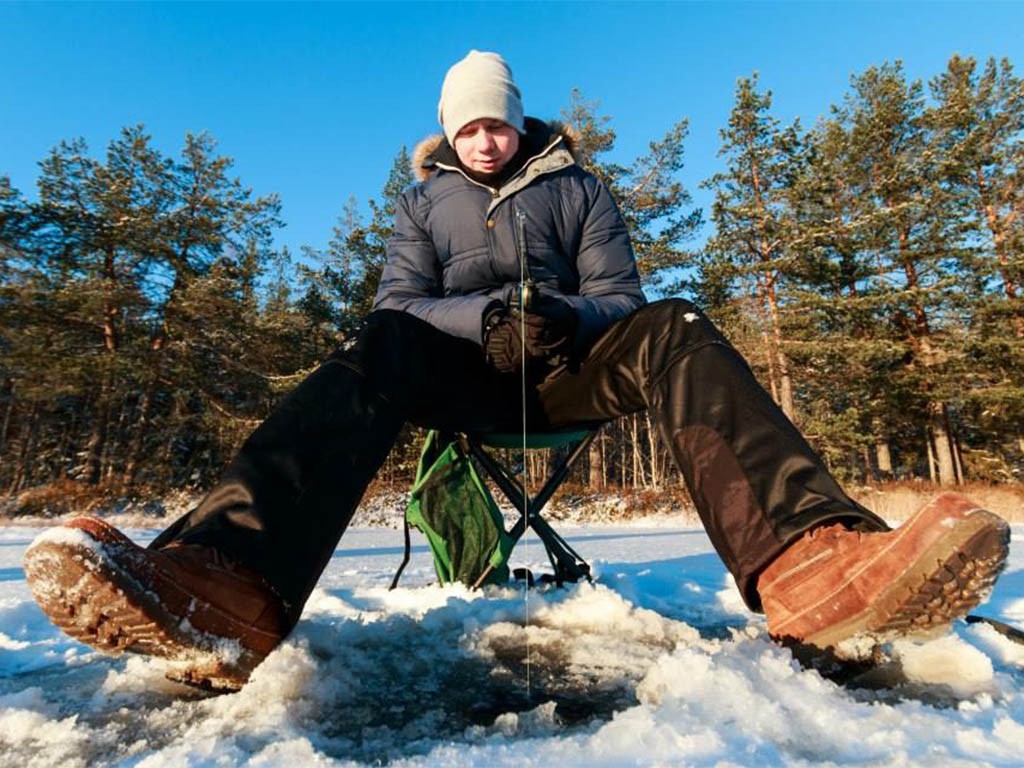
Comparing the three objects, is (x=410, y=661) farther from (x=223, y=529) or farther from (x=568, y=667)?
(x=223, y=529)

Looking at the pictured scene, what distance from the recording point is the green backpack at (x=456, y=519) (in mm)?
1927

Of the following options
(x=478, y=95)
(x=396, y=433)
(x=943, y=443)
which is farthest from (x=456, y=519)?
(x=943, y=443)

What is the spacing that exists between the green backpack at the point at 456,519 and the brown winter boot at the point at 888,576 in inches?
44.7

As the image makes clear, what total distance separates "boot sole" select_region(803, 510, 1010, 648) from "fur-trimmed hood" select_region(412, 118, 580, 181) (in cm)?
167

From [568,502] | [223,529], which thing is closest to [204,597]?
Result: [223,529]

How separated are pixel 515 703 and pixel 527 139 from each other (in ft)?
6.02

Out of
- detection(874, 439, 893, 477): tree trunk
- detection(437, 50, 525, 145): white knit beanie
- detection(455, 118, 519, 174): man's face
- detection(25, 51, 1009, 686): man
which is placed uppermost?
detection(437, 50, 525, 145): white knit beanie

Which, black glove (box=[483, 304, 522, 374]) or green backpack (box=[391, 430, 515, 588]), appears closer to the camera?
black glove (box=[483, 304, 522, 374])

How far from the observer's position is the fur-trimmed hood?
207 cm

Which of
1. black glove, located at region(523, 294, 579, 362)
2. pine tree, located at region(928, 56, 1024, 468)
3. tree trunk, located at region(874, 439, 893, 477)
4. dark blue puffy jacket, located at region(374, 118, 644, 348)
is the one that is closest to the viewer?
black glove, located at region(523, 294, 579, 362)

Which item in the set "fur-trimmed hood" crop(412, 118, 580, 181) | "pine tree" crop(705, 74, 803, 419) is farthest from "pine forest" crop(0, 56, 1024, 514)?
"fur-trimmed hood" crop(412, 118, 580, 181)

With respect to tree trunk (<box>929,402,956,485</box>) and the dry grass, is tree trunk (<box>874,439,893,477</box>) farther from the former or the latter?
the dry grass

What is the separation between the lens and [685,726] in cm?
71

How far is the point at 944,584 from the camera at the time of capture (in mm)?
818
